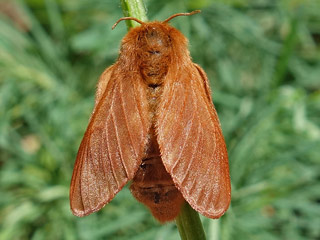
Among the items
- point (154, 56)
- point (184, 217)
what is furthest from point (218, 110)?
point (184, 217)

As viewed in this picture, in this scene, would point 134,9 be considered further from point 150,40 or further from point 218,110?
point 218,110

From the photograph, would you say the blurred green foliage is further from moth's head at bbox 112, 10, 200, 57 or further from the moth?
moth's head at bbox 112, 10, 200, 57

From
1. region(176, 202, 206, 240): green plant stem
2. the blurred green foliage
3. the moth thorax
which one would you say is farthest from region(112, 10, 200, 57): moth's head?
the blurred green foliage

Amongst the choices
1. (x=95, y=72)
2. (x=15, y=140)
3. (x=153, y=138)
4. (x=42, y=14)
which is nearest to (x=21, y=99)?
(x=15, y=140)

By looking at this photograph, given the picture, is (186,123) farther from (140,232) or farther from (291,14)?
(291,14)

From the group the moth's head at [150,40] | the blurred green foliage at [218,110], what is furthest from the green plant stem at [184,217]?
the blurred green foliage at [218,110]

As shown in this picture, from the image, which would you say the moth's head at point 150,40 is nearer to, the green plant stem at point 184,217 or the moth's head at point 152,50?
the moth's head at point 152,50
